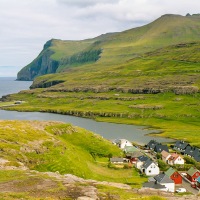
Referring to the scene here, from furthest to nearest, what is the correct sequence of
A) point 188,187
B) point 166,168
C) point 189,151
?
point 189,151
point 166,168
point 188,187

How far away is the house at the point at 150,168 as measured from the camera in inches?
3511

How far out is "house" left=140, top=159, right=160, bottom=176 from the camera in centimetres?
8919

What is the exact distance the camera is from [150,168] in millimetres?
90250

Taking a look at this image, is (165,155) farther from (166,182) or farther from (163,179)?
(166,182)

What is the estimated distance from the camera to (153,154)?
12056cm

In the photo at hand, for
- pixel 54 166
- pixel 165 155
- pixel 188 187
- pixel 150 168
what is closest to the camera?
pixel 54 166

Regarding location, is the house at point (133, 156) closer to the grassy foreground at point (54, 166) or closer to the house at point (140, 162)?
the house at point (140, 162)

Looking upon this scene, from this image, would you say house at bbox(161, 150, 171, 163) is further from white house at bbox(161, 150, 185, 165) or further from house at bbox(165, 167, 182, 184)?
house at bbox(165, 167, 182, 184)

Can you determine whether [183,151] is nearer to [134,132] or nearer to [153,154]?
[153,154]

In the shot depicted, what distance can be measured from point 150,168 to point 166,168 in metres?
9.47

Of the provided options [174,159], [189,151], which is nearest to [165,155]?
[174,159]

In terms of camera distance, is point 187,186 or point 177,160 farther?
point 177,160

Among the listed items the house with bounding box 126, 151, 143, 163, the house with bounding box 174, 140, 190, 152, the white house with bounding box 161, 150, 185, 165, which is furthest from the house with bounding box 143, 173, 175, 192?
the house with bounding box 174, 140, 190, 152

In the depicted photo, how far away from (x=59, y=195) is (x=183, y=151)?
355 feet
